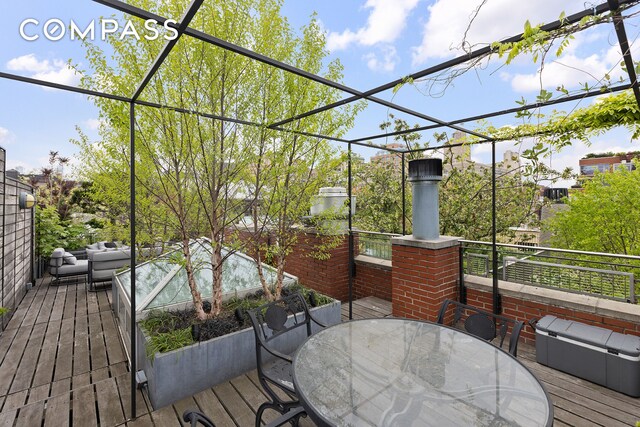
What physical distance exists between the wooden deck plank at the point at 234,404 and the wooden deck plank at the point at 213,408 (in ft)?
0.11

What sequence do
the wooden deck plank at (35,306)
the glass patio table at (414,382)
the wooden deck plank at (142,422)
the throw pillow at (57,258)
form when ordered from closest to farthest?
the glass patio table at (414,382) < the wooden deck plank at (142,422) < the wooden deck plank at (35,306) < the throw pillow at (57,258)

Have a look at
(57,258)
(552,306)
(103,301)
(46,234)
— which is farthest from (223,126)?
(46,234)

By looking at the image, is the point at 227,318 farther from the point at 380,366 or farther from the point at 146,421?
the point at 380,366

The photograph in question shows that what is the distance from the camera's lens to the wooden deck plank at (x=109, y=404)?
2.32 metres

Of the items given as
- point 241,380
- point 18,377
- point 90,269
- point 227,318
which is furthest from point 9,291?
point 241,380

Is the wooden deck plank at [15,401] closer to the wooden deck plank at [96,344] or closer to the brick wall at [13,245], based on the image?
the wooden deck plank at [96,344]

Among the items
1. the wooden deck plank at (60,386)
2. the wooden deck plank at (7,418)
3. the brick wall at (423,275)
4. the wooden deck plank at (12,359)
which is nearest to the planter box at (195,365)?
the wooden deck plank at (60,386)

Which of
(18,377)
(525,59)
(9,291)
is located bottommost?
(18,377)

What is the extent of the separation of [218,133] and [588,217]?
13.3 m

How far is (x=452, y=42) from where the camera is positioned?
1665mm

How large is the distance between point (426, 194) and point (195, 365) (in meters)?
3.06

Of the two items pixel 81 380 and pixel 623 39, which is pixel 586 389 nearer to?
pixel 623 39

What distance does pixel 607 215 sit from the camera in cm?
1022

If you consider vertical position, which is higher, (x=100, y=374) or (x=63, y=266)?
(x=63, y=266)
